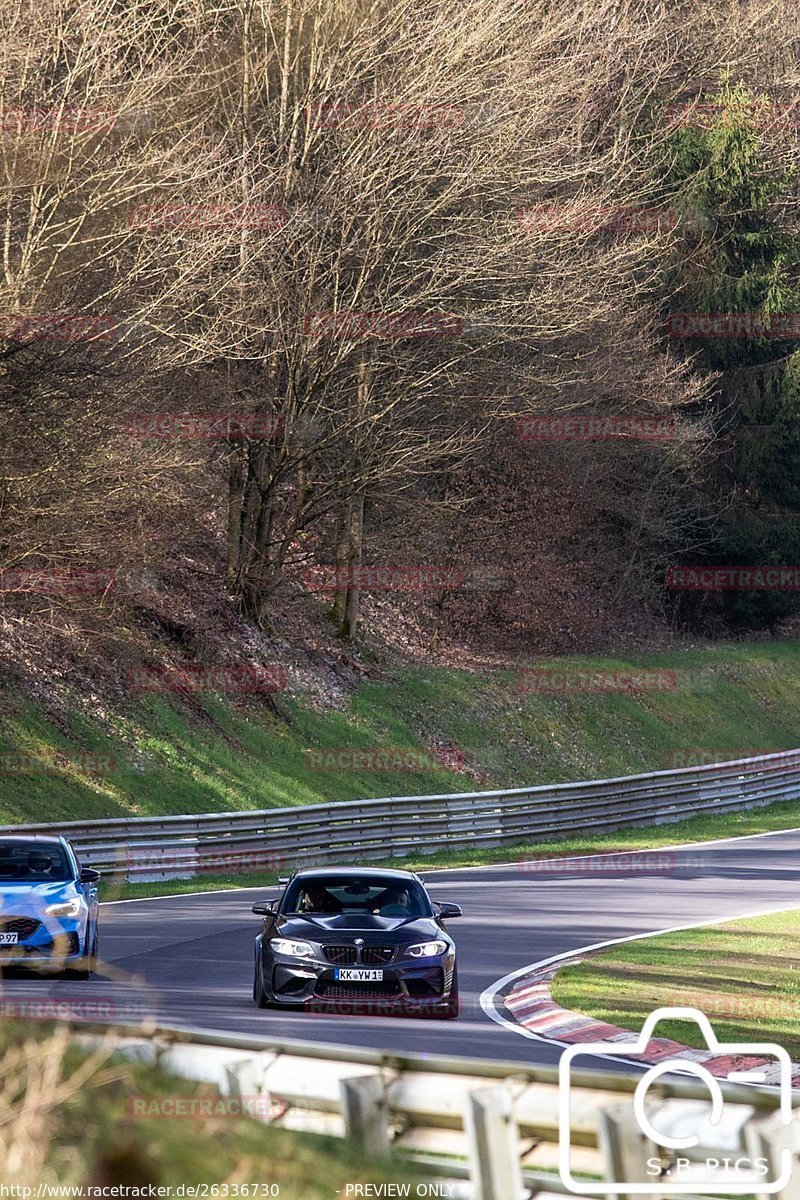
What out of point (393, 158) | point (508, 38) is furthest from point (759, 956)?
A: point (508, 38)

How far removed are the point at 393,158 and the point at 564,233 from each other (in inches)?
205

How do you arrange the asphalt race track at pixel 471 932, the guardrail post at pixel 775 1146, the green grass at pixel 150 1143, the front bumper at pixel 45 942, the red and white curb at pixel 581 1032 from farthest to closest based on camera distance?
the front bumper at pixel 45 942
the asphalt race track at pixel 471 932
the red and white curb at pixel 581 1032
the guardrail post at pixel 775 1146
the green grass at pixel 150 1143

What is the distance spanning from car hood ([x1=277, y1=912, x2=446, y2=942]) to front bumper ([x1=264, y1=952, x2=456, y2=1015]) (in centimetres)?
26

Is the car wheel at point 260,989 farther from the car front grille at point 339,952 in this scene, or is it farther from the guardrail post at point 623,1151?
the guardrail post at point 623,1151

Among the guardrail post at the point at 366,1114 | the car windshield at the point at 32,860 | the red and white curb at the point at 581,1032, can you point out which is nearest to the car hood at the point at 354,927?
the red and white curb at the point at 581,1032

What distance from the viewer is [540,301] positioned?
36.3 m

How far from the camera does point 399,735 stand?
123 ft

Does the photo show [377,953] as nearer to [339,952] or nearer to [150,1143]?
[339,952]

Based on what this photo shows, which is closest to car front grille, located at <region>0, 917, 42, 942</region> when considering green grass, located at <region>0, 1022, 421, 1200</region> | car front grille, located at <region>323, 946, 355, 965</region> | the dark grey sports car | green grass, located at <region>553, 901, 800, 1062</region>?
the dark grey sports car

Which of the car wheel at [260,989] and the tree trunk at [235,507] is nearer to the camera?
the car wheel at [260,989]

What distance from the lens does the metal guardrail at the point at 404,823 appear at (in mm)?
26031

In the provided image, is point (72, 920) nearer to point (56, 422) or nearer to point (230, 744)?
point (56, 422)

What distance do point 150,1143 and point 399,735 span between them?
3372cm

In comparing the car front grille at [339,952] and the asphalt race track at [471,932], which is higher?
the car front grille at [339,952]
